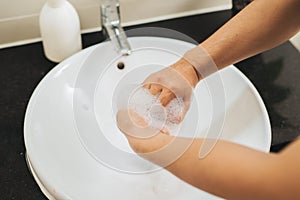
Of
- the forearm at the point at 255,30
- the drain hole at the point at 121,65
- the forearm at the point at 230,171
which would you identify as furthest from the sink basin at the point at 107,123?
the forearm at the point at 230,171

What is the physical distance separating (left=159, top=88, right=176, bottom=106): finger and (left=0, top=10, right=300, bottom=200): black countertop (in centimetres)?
24

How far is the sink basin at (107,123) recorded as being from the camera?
0.88 metres

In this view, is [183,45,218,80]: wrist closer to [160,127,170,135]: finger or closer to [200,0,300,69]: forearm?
[200,0,300,69]: forearm

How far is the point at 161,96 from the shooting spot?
86 cm

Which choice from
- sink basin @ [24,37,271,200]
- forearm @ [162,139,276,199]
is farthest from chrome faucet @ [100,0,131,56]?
forearm @ [162,139,276,199]

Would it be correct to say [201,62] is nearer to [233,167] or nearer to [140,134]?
[140,134]

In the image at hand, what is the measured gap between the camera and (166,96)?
2.81 ft

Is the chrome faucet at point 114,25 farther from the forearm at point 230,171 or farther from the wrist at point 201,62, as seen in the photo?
the forearm at point 230,171

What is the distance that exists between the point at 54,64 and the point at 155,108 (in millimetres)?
325

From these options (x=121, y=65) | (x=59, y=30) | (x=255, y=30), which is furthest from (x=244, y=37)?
(x=59, y=30)

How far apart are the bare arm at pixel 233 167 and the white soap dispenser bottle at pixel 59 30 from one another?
1.22 feet

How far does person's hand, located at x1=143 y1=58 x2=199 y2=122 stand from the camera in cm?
86

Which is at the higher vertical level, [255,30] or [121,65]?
[255,30]

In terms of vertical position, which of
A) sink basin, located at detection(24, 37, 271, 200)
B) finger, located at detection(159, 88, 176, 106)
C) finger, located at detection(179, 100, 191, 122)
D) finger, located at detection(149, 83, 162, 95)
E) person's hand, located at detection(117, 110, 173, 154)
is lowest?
sink basin, located at detection(24, 37, 271, 200)
